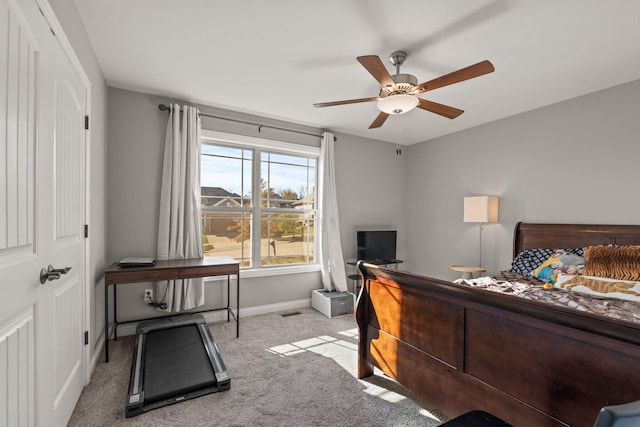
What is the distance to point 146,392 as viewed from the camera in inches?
77.0

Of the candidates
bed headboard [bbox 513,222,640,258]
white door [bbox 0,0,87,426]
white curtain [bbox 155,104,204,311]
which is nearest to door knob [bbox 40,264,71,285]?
white door [bbox 0,0,87,426]

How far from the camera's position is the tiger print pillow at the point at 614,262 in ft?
8.14

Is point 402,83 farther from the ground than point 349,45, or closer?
closer

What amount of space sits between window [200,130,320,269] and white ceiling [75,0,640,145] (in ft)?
2.37

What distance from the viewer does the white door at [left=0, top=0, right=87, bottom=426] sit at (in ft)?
3.45

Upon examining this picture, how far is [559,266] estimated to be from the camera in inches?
114

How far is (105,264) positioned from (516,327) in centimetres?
346

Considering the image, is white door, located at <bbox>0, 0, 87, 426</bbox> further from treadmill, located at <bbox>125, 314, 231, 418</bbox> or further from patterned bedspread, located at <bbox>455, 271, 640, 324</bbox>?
patterned bedspread, located at <bbox>455, 271, 640, 324</bbox>

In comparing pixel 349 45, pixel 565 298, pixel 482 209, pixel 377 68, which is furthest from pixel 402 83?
pixel 482 209

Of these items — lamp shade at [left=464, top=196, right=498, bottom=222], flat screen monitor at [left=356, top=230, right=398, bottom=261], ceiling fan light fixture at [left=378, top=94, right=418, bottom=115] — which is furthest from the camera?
flat screen monitor at [left=356, top=230, right=398, bottom=261]

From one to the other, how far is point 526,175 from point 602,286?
65.0 inches

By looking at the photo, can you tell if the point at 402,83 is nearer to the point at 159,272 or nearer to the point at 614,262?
the point at 614,262

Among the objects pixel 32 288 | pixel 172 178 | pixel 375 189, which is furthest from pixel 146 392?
pixel 375 189

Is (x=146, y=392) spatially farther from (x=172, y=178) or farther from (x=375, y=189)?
(x=375, y=189)
